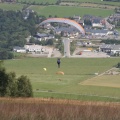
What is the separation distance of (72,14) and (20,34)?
1598cm

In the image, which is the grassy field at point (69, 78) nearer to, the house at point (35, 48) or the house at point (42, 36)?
the house at point (35, 48)

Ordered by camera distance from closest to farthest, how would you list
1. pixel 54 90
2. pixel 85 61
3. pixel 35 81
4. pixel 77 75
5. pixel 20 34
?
pixel 54 90
pixel 35 81
pixel 77 75
pixel 85 61
pixel 20 34

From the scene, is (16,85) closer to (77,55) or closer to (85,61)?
(85,61)

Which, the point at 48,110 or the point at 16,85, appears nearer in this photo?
the point at 48,110

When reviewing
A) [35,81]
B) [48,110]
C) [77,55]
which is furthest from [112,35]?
[48,110]

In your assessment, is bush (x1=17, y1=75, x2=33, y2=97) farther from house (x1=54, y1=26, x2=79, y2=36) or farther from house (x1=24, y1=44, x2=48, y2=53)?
house (x1=54, y1=26, x2=79, y2=36)

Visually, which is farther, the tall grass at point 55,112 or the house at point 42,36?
the house at point 42,36

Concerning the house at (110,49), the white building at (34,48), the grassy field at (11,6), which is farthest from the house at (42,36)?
the grassy field at (11,6)

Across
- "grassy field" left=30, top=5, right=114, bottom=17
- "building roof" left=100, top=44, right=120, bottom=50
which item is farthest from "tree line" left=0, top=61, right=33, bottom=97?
"grassy field" left=30, top=5, right=114, bottom=17

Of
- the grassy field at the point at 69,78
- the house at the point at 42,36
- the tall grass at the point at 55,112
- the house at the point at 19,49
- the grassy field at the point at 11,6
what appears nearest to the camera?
the tall grass at the point at 55,112

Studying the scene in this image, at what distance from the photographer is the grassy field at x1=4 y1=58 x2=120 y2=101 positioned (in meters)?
25.9

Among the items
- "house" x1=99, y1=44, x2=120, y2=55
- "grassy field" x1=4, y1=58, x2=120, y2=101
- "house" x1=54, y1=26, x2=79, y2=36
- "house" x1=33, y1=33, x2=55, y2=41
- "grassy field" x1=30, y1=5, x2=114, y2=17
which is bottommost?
"grassy field" x1=4, y1=58, x2=120, y2=101

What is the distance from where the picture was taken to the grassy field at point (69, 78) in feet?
85.1

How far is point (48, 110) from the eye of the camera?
13805 mm
